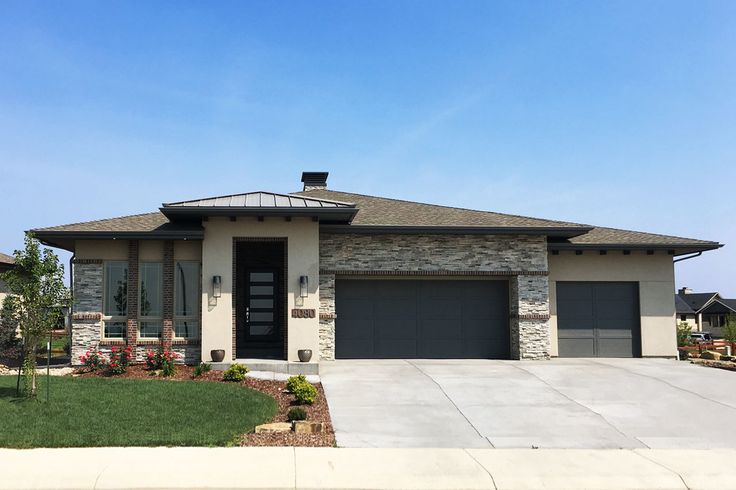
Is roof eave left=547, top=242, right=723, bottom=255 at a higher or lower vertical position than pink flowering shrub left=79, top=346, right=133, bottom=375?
higher

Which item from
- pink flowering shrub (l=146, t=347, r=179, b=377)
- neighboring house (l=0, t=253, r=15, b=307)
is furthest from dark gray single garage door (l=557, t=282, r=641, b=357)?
neighboring house (l=0, t=253, r=15, b=307)

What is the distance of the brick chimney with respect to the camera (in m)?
25.4

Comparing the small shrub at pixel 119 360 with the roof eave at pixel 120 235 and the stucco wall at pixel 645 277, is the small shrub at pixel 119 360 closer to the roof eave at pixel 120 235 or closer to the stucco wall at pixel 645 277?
the roof eave at pixel 120 235

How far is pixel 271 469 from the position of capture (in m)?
8.36

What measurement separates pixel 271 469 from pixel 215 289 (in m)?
9.16

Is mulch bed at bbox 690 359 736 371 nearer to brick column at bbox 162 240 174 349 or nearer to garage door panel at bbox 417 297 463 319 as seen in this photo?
garage door panel at bbox 417 297 463 319

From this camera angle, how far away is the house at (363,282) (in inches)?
667

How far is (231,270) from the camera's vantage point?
17.0 meters

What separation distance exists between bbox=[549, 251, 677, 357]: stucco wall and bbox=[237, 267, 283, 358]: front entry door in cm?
901

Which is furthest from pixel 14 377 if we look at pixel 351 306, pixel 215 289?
pixel 351 306

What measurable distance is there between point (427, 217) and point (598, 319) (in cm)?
652

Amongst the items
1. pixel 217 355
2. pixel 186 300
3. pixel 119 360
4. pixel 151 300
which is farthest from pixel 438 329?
pixel 119 360

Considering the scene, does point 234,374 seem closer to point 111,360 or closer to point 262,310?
point 111,360

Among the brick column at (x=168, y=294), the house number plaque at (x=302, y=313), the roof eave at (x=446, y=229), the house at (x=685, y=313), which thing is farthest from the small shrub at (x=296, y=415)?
the house at (x=685, y=313)
